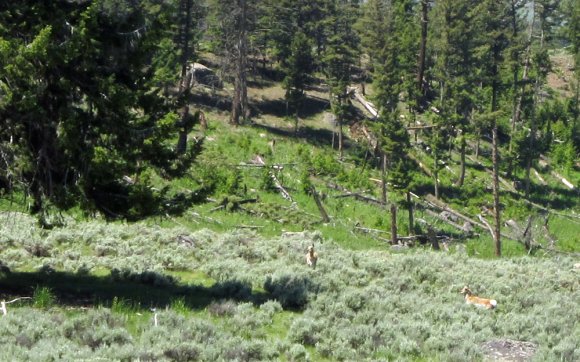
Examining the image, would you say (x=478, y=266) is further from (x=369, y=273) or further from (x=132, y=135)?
(x=132, y=135)

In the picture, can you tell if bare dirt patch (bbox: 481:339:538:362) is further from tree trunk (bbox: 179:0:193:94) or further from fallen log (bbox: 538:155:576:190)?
fallen log (bbox: 538:155:576:190)

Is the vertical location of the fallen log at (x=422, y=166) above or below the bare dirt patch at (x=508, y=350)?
below

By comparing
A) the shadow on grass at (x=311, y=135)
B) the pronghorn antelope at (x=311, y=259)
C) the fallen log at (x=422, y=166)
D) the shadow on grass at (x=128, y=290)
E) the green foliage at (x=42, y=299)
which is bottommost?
the fallen log at (x=422, y=166)

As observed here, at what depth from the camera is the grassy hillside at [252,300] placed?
1056cm

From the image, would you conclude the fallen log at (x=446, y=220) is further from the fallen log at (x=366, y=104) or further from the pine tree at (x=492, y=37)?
the fallen log at (x=366, y=104)

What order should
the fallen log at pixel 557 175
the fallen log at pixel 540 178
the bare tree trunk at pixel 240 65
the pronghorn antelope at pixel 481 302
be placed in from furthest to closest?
the fallen log at pixel 557 175 < the fallen log at pixel 540 178 < the bare tree trunk at pixel 240 65 < the pronghorn antelope at pixel 481 302

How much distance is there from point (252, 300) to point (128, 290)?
2.35 meters

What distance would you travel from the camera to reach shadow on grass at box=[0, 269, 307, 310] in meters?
12.9

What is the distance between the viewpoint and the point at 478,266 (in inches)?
767

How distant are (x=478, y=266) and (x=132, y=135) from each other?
1064cm

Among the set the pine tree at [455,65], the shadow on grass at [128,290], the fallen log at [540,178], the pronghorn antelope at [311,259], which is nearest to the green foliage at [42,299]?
the shadow on grass at [128,290]

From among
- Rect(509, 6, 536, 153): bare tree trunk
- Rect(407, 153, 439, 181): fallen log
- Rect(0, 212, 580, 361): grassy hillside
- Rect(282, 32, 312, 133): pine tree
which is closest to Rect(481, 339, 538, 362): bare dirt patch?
Rect(0, 212, 580, 361): grassy hillside

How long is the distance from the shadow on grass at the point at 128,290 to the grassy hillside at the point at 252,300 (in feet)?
0.10

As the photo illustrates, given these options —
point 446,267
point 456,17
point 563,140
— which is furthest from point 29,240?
point 563,140
